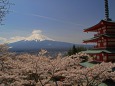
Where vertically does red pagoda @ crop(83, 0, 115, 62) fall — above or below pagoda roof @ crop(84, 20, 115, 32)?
below

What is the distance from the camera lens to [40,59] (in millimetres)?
20438

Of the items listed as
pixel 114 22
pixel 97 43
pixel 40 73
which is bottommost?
pixel 40 73

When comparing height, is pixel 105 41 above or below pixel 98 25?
below

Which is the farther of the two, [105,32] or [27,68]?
[105,32]

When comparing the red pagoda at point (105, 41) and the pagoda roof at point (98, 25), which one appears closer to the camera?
the red pagoda at point (105, 41)

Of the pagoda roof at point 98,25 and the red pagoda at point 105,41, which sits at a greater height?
the pagoda roof at point 98,25

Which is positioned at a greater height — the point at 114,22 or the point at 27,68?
the point at 114,22

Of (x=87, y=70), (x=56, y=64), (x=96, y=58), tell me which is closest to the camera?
(x=87, y=70)

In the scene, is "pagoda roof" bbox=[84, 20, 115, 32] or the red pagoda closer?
the red pagoda

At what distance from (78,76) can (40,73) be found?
387cm

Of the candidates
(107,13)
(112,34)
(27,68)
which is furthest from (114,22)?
(27,68)

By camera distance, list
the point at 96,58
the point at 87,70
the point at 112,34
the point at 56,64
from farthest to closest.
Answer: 1. the point at 96,58
2. the point at 112,34
3. the point at 56,64
4. the point at 87,70

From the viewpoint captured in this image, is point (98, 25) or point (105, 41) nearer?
point (105, 41)

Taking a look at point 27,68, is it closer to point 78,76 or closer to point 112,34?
point 78,76
